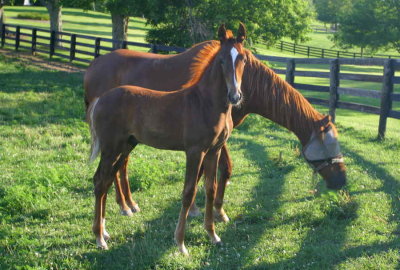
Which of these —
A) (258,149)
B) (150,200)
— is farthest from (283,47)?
(150,200)

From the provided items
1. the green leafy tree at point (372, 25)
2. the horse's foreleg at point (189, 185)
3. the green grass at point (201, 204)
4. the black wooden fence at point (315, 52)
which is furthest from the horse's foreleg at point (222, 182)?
the black wooden fence at point (315, 52)

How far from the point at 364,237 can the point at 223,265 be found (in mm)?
1624

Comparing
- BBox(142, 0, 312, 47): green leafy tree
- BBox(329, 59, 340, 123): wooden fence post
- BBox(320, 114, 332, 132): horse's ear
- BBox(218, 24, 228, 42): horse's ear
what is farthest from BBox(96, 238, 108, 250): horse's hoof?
BBox(142, 0, 312, 47): green leafy tree

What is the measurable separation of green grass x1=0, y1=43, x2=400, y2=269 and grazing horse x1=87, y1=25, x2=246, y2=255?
1.07ft

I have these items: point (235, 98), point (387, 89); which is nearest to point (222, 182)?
point (235, 98)

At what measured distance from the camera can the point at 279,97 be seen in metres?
5.78

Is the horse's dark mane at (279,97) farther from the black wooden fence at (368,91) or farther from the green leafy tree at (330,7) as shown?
the green leafy tree at (330,7)

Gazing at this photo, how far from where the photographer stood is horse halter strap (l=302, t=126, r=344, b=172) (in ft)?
18.4

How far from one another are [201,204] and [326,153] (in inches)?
68.8

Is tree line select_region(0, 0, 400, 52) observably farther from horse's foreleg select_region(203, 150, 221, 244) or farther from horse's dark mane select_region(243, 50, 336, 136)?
horse's foreleg select_region(203, 150, 221, 244)

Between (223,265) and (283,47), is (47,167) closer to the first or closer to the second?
(223,265)

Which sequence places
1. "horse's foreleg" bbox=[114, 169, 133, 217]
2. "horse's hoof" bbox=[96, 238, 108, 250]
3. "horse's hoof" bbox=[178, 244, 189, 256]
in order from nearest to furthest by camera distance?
"horse's hoof" bbox=[178, 244, 189, 256] → "horse's hoof" bbox=[96, 238, 108, 250] → "horse's foreleg" bbox=[114, 169, 133, 217]

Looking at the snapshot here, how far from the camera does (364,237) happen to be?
15.8ft

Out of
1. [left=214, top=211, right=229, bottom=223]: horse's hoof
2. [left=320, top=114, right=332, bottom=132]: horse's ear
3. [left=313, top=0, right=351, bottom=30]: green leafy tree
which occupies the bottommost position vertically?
[left=214, top=211, right=229, bottom=223]: horse's hoof
